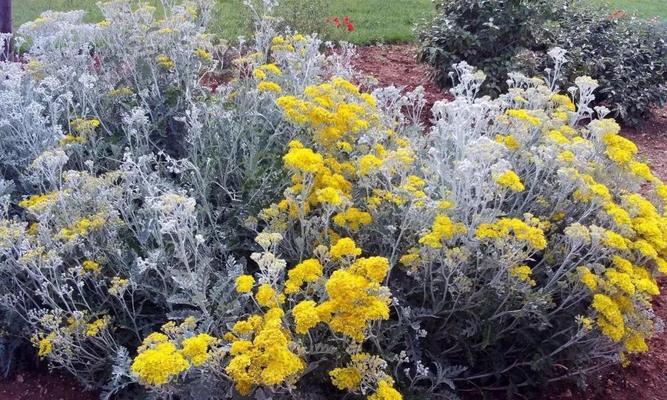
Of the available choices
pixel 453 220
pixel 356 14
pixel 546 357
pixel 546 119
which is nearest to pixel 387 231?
pixel 453 220

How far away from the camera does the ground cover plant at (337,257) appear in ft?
7.96

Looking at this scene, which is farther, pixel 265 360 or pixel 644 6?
pixel 644 6

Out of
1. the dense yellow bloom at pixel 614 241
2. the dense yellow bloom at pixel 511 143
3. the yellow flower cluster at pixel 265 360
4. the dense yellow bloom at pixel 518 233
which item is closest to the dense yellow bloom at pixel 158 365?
the yellow flower cluster at pixel 265 360

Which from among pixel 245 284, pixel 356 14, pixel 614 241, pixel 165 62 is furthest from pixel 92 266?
pixel 356 14

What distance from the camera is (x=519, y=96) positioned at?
3.75 meters

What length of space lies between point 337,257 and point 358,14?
7624 mm

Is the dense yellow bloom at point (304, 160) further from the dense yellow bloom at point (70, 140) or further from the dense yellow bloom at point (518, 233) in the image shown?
the dense yellow bloom at point (70, 140)

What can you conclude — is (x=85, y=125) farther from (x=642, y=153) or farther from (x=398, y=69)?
(x=642, y=153)

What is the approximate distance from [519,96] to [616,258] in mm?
1270

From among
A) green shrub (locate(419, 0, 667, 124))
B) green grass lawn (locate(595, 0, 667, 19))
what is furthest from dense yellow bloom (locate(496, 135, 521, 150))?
green grass lawn (locate(595, 0, 667, 19))

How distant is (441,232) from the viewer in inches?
106

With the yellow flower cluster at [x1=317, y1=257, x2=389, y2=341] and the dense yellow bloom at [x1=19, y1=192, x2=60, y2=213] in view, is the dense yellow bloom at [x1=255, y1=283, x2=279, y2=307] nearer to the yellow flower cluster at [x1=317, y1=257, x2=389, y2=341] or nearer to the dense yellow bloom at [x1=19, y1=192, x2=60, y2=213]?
the yellow flower cluster at [x1=317, y1=257, x2=389, y2=341]

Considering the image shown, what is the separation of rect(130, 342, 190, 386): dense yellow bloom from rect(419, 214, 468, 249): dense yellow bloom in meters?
1.09

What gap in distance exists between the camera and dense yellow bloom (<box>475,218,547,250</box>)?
104 inches
